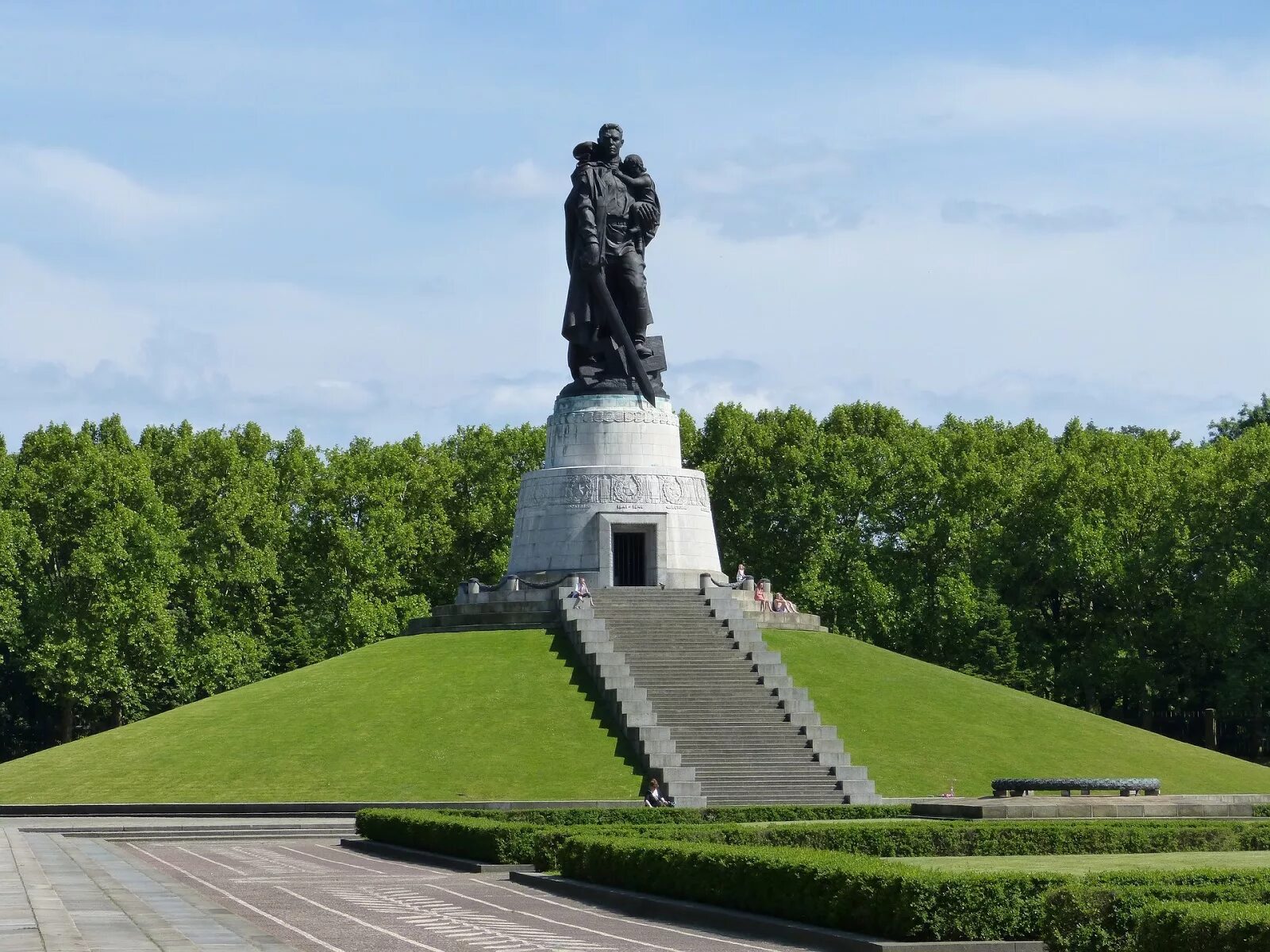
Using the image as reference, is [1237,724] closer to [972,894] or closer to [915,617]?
[915,617]

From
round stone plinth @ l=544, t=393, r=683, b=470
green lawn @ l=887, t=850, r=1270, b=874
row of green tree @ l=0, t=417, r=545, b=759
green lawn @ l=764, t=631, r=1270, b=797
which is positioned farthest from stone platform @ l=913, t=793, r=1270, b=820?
row of green tree @ l=0, t=417, r=545, b=759

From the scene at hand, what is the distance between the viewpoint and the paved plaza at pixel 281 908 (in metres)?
18.9

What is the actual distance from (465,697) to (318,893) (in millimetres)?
19893

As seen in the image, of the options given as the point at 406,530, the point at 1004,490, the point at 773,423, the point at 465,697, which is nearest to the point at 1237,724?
the point at 1004,490

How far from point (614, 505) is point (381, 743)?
12.4 metres

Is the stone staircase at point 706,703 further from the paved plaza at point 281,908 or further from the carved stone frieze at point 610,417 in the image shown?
the paved plaza at point 281,908

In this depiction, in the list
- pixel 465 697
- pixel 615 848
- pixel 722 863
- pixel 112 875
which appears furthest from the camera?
pixel 465 697

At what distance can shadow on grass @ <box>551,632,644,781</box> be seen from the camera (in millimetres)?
40781

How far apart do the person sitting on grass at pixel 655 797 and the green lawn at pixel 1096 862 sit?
992 centimetres

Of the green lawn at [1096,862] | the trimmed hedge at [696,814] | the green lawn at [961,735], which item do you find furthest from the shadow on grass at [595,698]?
the green lawn at [1096,862]

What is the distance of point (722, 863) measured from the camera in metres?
21.8

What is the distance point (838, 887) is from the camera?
64.0 ft

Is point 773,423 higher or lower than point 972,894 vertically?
higher

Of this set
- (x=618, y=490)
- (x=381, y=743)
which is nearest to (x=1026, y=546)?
(x=618, y=490)
